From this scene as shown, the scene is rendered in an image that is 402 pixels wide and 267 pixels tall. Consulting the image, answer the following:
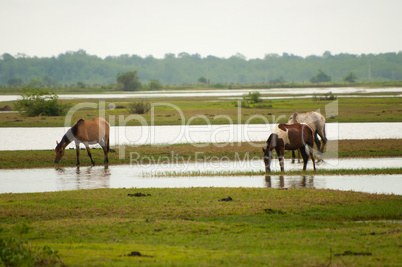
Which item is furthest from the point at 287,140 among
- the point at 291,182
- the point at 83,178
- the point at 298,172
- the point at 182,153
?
the point at 83,178

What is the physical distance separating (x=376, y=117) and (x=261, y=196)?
29.8 m

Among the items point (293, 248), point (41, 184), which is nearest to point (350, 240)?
point (293, 248)

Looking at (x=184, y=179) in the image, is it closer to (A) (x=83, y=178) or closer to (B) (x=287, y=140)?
(A) (x=83, y=178)

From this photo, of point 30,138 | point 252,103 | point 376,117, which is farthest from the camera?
point 252,103

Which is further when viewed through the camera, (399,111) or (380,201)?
(399,111)

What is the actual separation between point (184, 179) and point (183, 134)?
576 inches

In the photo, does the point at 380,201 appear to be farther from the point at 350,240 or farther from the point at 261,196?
the point at 350,240

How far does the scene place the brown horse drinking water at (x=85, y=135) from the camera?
71.5 ft

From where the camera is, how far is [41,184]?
17.4 m

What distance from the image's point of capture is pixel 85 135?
22078 mm

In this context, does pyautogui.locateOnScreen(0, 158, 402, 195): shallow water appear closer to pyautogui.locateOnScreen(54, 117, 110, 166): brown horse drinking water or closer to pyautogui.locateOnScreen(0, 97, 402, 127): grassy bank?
pyautogui.locateOnScreen(54, 117, 110, 166): brown horse drinking water

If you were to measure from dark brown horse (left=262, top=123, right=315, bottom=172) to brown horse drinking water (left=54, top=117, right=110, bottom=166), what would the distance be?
7.59m

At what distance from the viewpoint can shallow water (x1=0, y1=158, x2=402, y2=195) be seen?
53.7 feet

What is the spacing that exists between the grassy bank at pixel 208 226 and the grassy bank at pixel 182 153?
790cm
